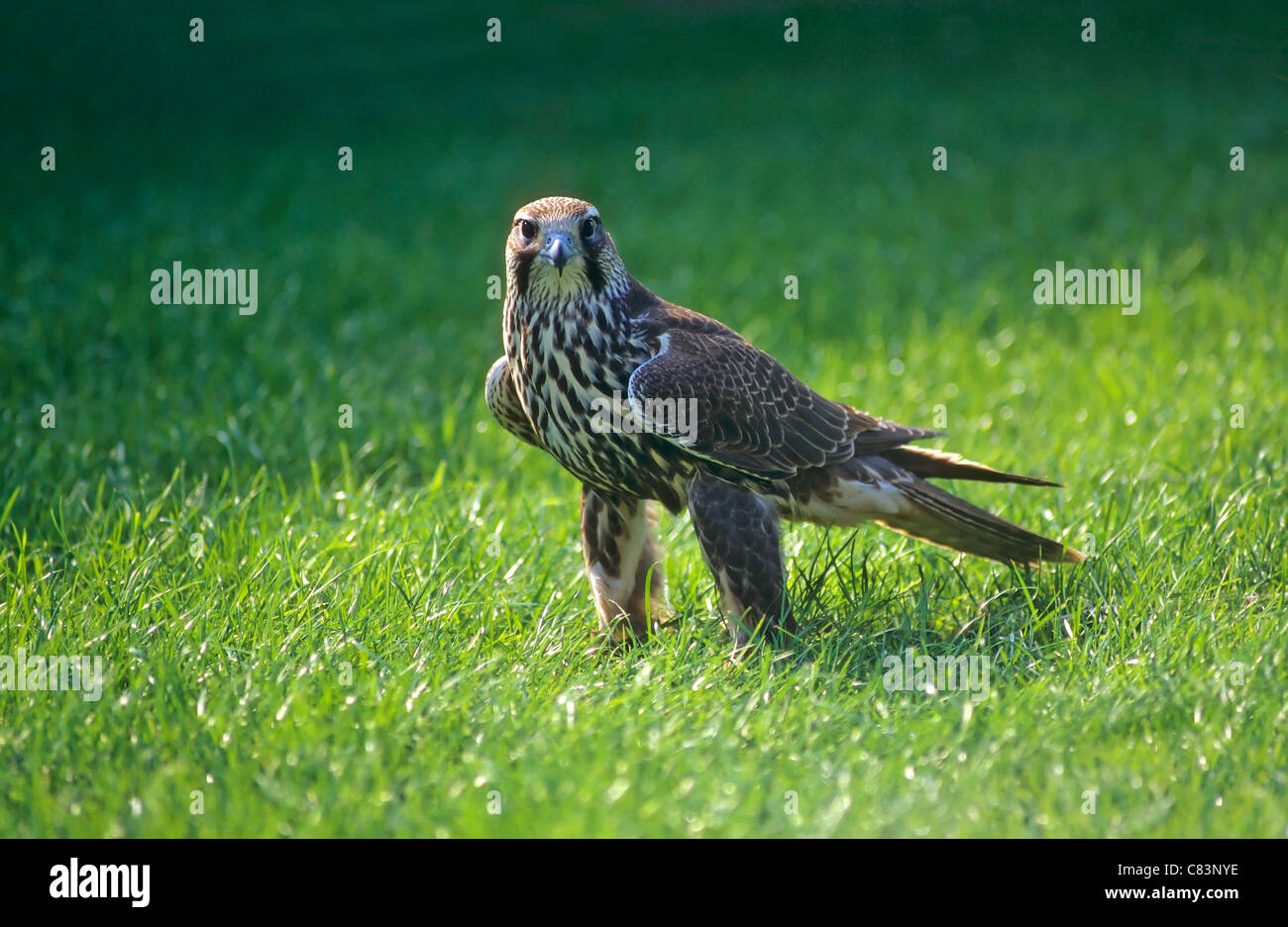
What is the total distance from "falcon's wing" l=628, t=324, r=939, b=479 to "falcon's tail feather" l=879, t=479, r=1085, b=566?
240mm

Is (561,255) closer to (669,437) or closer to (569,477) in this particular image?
(669,437)

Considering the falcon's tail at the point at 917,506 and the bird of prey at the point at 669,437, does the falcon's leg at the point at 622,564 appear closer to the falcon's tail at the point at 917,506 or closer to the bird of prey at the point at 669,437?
the bird of prey at the point at 669,437

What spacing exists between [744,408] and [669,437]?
316mm

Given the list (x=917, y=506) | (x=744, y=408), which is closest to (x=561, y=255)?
(x=744, y=408)

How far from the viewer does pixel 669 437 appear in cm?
377

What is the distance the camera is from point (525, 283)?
12.6 ft

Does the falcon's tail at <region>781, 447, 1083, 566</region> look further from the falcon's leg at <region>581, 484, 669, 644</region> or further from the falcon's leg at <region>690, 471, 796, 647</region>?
the falcon's leg at <region>581, 484, 669, 644</region>

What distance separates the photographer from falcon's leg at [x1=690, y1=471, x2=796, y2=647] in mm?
3836

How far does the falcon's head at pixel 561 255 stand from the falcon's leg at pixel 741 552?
693 mm

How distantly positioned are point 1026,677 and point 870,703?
533 mm

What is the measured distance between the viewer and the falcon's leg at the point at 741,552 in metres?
3.84

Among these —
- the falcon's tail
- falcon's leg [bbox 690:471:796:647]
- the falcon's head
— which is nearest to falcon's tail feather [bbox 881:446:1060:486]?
the falcon's tail

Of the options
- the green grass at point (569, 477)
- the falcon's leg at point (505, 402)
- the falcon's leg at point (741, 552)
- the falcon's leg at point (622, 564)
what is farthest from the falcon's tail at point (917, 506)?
the falcon's leg at point (505, 402)
